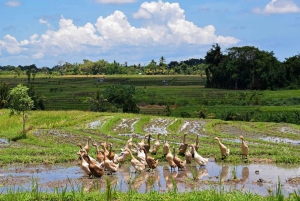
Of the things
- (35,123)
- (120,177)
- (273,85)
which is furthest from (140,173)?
(273,85)

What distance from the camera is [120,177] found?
1527 cm

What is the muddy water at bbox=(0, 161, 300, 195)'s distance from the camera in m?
13.4

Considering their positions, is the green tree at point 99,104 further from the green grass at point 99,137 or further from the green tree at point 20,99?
the green tree at point 20,99

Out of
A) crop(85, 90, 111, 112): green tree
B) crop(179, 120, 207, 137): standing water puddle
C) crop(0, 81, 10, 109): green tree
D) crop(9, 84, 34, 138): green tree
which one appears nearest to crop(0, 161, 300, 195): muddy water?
crop(9, 84, 34, 138): green tree

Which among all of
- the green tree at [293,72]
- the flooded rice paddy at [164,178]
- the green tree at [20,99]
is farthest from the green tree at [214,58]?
the flooded rice paddy at [164,178]

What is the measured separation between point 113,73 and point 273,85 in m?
102

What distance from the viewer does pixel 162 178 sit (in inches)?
596

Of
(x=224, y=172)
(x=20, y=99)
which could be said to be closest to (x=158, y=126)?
(x=20, y=99)

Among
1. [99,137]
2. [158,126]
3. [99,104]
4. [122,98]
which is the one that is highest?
[122,98]

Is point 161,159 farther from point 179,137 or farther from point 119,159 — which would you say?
point 179,137

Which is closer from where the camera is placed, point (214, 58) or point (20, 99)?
point (20, 99)

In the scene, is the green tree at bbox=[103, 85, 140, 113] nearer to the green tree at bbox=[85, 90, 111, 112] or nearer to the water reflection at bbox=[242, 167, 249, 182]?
the green tree at bbox=[85, 90, 111, 112]

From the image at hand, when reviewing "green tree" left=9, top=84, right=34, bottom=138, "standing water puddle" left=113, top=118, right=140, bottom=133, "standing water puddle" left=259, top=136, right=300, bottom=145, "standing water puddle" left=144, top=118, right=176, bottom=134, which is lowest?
"standing water puddle" left=144, top=118, right=176, bottom=134

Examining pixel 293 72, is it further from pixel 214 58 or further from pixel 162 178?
pixel 162 178
